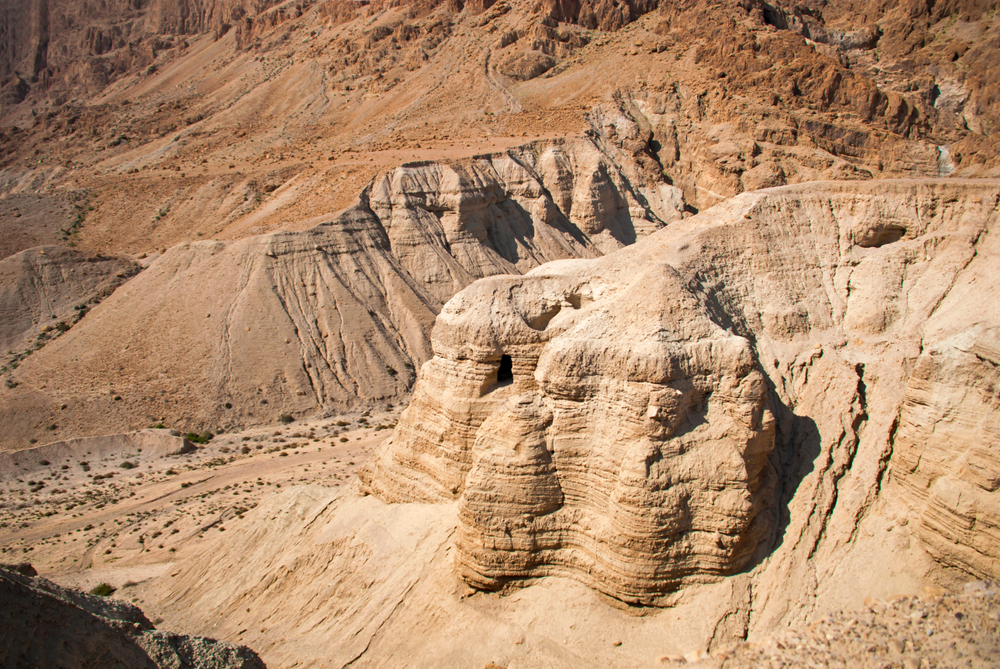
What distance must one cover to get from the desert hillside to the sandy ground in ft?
0.54

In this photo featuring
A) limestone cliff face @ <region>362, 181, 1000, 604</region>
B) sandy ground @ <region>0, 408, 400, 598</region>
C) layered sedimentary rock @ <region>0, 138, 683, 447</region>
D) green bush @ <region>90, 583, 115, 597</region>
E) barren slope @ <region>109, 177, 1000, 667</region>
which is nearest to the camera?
barren slope @ <region>109, 177, 1000, 667</region>

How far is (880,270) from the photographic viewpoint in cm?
1381

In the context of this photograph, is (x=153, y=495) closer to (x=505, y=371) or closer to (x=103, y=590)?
(x=103, y=590)

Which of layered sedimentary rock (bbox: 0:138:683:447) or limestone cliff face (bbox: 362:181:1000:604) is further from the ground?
limestone cliff face (bbox: 362:181:1000:604)

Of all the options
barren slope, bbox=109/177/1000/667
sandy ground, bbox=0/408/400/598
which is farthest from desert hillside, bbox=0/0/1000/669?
sandy ground, bbox=0/408/400/598

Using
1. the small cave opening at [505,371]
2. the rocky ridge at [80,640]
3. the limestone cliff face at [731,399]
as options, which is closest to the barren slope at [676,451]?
the limestone cliff face at [731,399]

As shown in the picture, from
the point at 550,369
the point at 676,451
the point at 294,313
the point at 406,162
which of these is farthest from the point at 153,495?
the point at 406,162

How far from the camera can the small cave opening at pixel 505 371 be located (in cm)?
1416

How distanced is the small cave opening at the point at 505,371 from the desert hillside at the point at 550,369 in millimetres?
86

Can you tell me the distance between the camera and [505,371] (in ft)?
47.7

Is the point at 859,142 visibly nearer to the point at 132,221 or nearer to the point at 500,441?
the point at 500,441

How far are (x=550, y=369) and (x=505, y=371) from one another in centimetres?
231

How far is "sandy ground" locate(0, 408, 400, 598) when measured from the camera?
19453mm

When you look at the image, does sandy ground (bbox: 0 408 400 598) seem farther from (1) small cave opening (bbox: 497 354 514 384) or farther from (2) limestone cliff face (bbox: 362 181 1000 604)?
(2) limestone cliff face (bbox: 362 181 1000 604)
